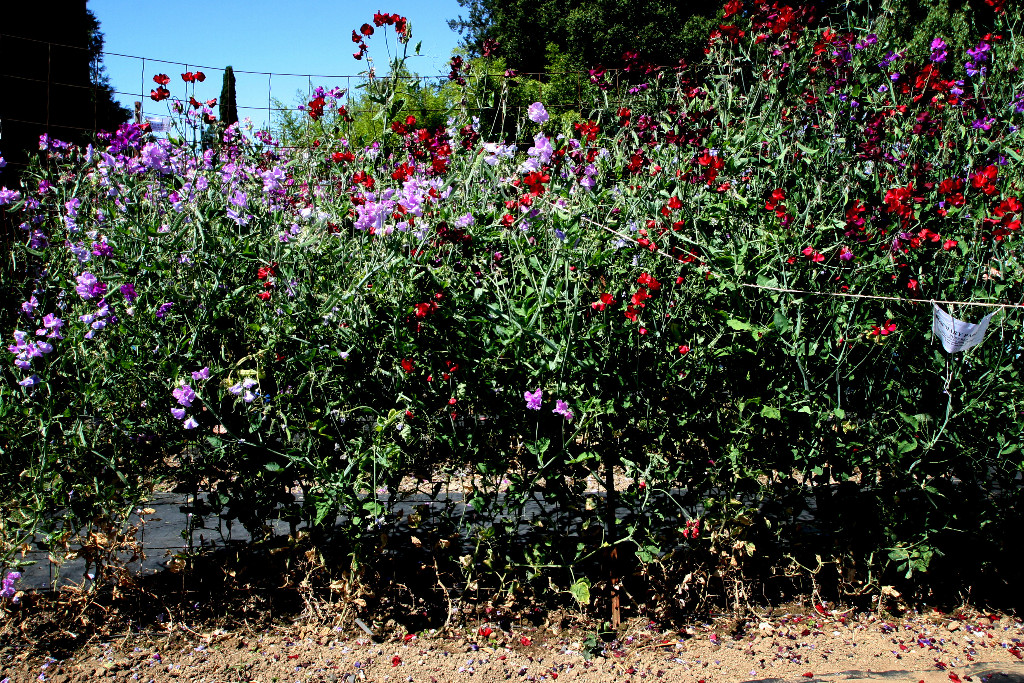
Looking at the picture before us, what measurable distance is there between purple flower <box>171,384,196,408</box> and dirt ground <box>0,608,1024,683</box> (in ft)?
3.04

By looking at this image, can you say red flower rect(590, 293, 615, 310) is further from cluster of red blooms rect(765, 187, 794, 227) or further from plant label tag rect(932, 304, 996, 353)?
plant label tag rect(932, 304, 996, 353)

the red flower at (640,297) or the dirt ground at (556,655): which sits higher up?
the red flower at (640,297)

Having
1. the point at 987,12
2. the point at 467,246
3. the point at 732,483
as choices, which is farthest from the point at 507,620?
the point at 987,12

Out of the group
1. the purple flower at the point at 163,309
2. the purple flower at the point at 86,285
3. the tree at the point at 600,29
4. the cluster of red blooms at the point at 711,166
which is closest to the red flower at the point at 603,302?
the cluster of red blooms at the point at 711,166

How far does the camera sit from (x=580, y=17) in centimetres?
1894

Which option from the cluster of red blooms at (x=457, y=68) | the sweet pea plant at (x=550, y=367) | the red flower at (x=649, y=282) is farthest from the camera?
the cluster of red blooms at (x=457, y=68)

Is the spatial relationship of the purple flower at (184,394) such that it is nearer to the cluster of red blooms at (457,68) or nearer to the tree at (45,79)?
the cluster of red blooms at (457,68)

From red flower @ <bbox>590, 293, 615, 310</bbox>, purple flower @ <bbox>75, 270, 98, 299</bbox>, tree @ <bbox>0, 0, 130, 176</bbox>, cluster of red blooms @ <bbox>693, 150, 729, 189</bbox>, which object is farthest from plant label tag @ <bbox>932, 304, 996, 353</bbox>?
tree @ <bbox>0, 0, 130, 176</bbox>

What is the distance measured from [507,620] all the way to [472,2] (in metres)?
23.1

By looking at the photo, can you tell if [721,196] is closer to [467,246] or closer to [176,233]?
[467,246]

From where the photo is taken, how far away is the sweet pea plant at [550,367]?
242cm

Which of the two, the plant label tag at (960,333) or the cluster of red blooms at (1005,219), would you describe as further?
the cluster of red blooms at (1005,219)

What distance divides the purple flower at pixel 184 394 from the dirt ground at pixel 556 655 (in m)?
0.93

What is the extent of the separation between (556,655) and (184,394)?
4.99ft
